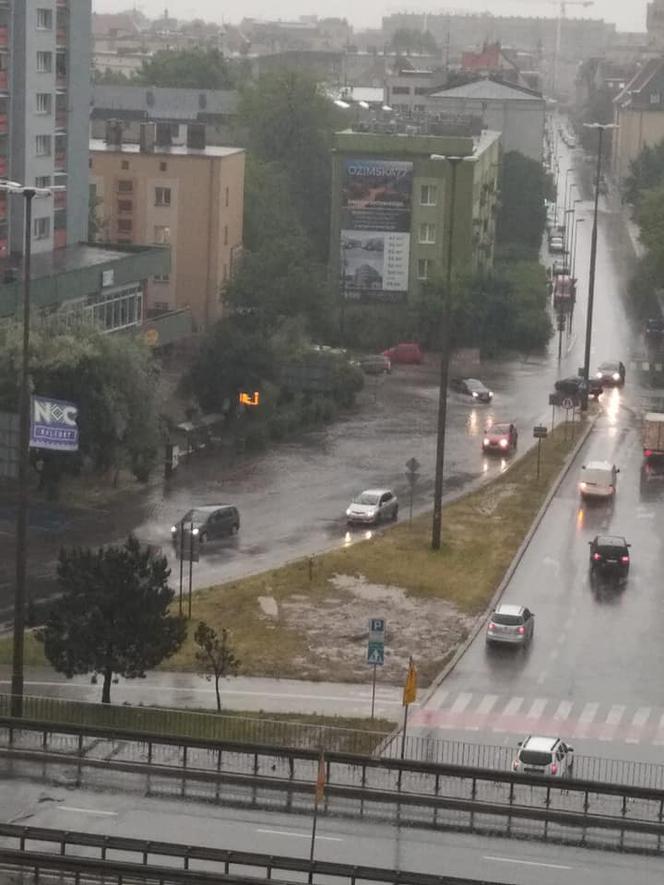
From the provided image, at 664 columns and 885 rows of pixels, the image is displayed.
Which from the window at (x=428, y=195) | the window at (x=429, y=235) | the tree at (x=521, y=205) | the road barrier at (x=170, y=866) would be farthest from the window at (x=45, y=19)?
the road barrier at (x=170, y=866)

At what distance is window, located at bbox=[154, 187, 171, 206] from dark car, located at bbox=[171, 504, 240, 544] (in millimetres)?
33194

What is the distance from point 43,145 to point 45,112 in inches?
43.8

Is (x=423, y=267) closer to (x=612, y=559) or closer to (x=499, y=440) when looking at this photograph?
(x=499, y=440)

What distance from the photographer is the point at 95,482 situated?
5038 centimetres

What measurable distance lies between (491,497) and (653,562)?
6.95 metres

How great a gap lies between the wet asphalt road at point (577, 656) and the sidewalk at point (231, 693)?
122cm

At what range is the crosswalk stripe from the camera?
109 feet

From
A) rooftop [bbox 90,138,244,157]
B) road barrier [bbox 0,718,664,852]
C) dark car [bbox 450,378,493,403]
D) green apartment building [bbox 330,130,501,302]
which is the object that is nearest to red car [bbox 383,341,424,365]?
dark car [bbox 450,378,493,403]

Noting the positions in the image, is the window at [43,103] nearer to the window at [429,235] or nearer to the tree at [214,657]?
the window at [429,235]

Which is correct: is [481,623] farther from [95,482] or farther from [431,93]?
[431,93]

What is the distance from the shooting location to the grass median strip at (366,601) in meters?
35.5

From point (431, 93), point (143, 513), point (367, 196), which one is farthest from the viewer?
point (431, 93)

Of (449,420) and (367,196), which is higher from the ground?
(367,196)

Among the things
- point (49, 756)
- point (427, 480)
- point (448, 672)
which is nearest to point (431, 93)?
point (427, 480)
